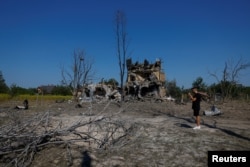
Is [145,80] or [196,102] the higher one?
[145,80]

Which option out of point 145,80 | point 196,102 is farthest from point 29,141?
point 145,80

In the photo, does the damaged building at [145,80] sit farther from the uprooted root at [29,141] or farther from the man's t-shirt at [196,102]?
the uprooted root at [29,141]

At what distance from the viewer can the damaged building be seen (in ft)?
128

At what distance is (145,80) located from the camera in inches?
1581

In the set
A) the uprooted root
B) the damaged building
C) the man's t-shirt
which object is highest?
the damaged building

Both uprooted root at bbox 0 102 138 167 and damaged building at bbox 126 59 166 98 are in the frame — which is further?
damaged building at bbox 126 59 166 98

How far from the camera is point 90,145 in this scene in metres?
7.23

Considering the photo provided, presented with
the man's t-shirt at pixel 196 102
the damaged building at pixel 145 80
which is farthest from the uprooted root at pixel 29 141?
the damaged building at pixel 145 80

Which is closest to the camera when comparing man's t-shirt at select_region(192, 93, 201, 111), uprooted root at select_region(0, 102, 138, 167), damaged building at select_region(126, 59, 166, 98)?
uprooted root at select_region(0, 102, 138, 167)

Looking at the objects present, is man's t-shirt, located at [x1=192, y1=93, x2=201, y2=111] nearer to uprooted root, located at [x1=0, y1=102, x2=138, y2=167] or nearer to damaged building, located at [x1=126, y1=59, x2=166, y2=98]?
uprooted root, located at [x1=0, y1=102, x2=138, y2=167]

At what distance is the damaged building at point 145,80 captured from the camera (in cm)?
3916

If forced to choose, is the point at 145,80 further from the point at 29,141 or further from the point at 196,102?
the point at 29,141

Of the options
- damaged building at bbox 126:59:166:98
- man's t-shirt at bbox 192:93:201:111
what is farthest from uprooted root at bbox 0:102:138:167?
damaged building at bbox 126:59:166:98

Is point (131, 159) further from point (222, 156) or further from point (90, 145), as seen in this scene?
point (222, 156)
